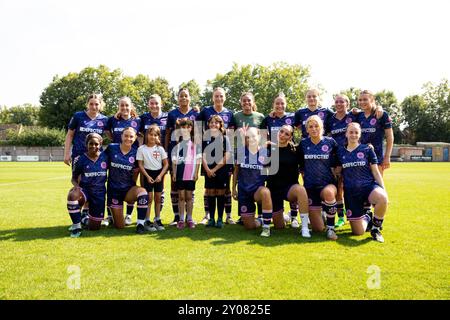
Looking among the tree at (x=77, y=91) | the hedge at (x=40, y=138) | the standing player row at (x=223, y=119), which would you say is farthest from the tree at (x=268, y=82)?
the standing player row at (x=223, y=119)

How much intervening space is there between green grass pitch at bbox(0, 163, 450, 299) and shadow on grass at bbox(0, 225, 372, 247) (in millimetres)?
16

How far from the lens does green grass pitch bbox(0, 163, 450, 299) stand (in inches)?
137

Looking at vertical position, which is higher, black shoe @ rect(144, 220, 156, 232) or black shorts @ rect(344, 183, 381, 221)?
black shorts @ rect(344, 183, 381, 221)

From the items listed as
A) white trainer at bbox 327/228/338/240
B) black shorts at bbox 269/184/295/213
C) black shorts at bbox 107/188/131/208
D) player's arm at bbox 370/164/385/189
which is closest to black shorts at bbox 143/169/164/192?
black shorts at bbox 107/188/131/208

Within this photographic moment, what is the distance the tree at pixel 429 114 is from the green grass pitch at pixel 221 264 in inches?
3057

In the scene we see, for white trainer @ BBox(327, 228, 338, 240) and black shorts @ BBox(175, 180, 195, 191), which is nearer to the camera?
white trainer @ BBox(327, 228, 338, 240)

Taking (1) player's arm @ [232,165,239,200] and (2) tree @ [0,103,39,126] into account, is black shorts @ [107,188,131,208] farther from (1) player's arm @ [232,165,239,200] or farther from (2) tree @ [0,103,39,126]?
(2) tree @ [0,103,39,126]

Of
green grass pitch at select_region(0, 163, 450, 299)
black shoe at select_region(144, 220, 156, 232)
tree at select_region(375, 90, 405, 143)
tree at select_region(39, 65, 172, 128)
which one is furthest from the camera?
tree at select_region(375, 90, 405, 143)

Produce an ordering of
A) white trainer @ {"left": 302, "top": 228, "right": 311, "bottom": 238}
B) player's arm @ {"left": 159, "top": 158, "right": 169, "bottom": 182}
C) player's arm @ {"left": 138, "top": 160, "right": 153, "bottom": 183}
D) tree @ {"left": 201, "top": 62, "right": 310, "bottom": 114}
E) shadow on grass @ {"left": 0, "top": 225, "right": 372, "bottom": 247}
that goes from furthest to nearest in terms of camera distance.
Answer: tree @ {"left": 201, "top": 62, "right": 310, "bottom": 114} < player's arm @ {"left": 159, "top": 158, "right": 169, "bottom": 182} < player's arm @ {"left": 138, "top": 160, "right": 153, "bottom": 183} < white trainer @ {"left": 302, "top": 228, "right": 311, "bottom": 238} < shadow on grass @ {"left": 0, "top": 225, "right": 372, "bottom": 247}

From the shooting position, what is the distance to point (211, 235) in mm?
5930

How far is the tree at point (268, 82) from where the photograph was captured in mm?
53781

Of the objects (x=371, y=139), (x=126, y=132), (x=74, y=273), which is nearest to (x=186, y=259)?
(x=74, y=273)
